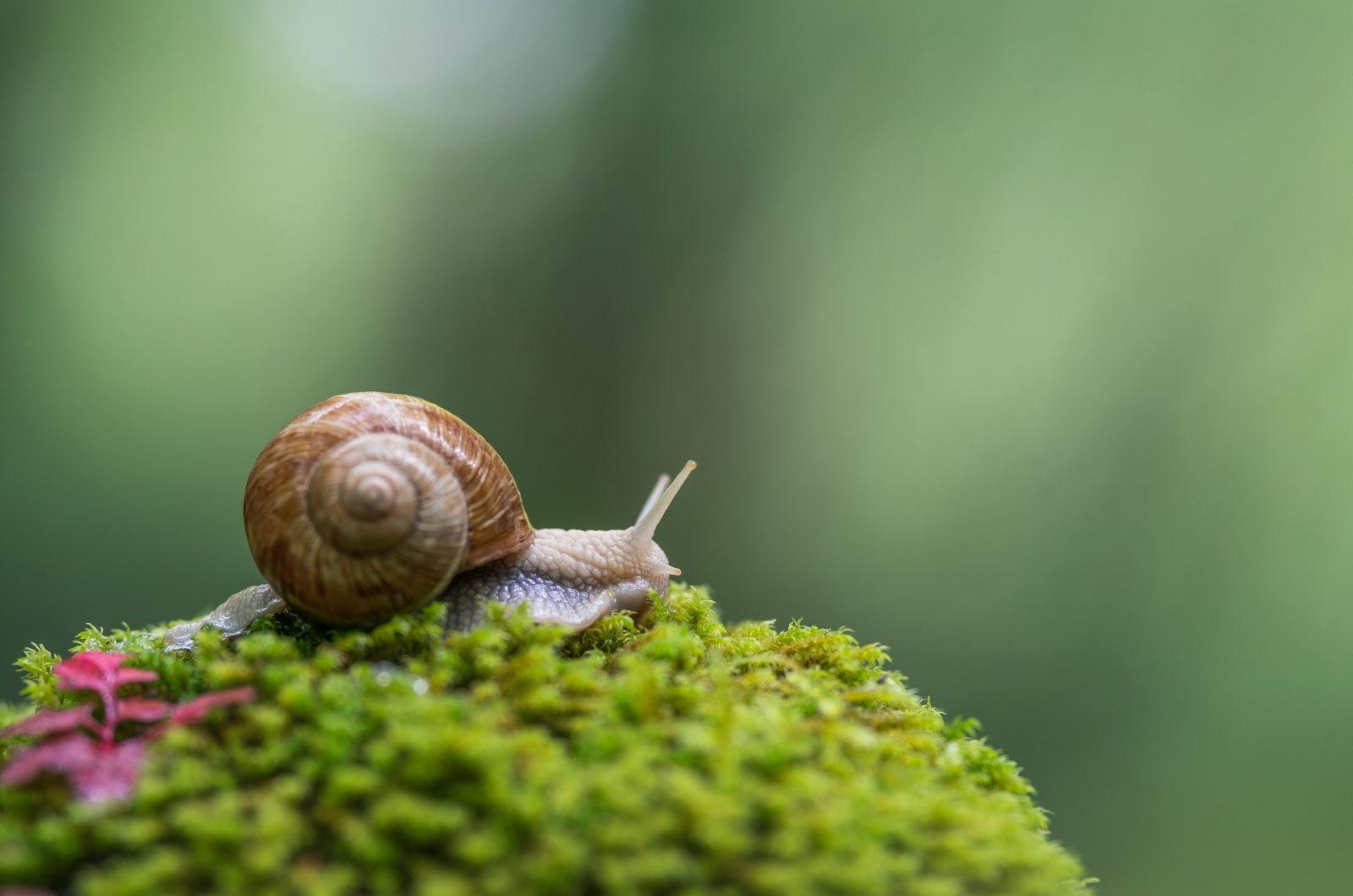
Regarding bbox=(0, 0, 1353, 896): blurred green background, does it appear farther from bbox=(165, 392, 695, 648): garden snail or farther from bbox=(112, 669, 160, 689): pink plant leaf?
bbox=(112, 669, 160, 689): pink plant leaf

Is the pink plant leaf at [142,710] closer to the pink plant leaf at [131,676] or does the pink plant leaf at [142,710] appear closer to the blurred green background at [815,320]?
the pink plant leaf at [131,676]

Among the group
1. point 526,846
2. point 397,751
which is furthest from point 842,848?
point 397,751

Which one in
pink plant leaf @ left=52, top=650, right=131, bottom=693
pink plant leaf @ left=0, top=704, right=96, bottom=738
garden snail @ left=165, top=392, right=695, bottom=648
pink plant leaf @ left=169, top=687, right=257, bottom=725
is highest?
garden snail @ left=165, top=392, right=695, bottom=648

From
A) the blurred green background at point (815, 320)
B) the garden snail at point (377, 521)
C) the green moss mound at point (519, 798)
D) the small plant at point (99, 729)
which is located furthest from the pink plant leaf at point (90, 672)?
the blurred green background at point (815, 320)

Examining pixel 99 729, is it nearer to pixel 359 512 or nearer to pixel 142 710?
pixel 142 710

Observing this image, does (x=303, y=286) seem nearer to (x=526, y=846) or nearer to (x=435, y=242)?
(x=435, y=242)

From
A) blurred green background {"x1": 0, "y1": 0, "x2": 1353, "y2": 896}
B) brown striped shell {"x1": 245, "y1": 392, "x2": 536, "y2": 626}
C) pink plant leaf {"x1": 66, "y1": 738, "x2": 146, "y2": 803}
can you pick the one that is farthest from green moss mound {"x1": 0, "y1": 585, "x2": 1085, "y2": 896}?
blurred green background {"x1": 0, "y1": 0, "x2": 1353, "y2": 896}

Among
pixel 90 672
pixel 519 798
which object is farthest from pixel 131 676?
pixel 519 798

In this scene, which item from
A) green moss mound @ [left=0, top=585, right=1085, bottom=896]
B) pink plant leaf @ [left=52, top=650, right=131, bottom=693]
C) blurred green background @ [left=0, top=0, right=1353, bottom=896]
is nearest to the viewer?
green moss mound @ [left=0, top=585, right=1085, bottom=896]
